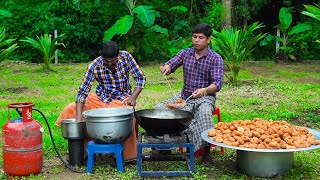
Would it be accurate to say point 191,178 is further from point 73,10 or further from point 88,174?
point 73,10

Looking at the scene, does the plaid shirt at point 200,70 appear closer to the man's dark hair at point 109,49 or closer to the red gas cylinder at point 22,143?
the man's dark hair at point 109,49

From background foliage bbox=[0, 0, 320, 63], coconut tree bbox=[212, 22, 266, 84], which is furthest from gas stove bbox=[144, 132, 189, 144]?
background foliage bbox=[0, 0, 320, 63]

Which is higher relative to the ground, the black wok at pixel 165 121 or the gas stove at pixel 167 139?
the black wok at pixel 165 121

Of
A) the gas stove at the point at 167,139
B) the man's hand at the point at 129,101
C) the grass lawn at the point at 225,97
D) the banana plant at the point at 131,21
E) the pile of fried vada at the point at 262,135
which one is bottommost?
the grass lawn at the point at 225,97

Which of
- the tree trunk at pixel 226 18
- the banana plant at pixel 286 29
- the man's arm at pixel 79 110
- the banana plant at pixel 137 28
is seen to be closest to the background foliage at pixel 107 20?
the banana plant at pixel 137 28

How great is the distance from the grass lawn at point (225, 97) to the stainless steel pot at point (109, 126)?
0.36 m

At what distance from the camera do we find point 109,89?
528 cm

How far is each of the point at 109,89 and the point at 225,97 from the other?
4.21 m

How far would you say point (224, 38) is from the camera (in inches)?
397

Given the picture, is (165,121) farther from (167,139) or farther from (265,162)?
(265,162)

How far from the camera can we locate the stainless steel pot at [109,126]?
452cm

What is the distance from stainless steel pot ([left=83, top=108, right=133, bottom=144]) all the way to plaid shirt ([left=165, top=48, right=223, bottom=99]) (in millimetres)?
928

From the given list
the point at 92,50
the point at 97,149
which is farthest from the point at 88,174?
the point at 92,50

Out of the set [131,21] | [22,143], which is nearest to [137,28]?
[131,21]
